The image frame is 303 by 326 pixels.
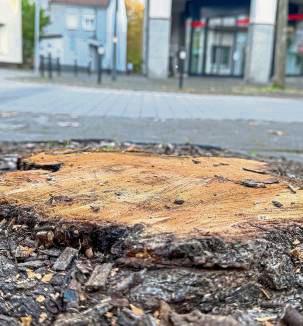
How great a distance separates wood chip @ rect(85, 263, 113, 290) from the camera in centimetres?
131

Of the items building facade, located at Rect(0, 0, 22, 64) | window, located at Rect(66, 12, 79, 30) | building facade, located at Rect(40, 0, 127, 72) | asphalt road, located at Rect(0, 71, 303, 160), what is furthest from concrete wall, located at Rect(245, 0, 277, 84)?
building facade, located at Rect(0, 0, 22, 64)

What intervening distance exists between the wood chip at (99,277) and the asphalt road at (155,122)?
3.24 meters

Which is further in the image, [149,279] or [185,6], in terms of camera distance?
[185,6]

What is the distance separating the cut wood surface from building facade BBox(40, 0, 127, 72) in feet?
40.8

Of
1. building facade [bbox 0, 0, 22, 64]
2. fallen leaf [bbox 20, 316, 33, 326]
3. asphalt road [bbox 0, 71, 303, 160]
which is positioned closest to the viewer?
fallen leaf [bbox 20, 316, 33, 326]

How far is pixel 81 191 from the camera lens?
6.04 ft

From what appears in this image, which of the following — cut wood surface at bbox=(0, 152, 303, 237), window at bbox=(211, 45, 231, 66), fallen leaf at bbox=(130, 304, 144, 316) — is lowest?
fallen leaf at bbox=(130, 304, 144, 316)

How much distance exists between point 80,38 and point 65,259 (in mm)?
22398

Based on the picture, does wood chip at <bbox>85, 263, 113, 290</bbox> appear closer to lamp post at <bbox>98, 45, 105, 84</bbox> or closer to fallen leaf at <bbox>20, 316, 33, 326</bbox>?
fallen leaf at <bbox>20, 316, 33, 326</bbox>

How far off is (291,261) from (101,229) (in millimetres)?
608

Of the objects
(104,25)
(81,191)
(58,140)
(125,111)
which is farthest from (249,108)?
(104,25)

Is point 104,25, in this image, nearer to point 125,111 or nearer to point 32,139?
point 125,111

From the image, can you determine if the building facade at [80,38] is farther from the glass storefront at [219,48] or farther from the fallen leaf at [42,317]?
the fallen leaf at [42,317]

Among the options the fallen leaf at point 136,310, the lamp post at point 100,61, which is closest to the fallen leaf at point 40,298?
the fallen leaf at point 136,310
